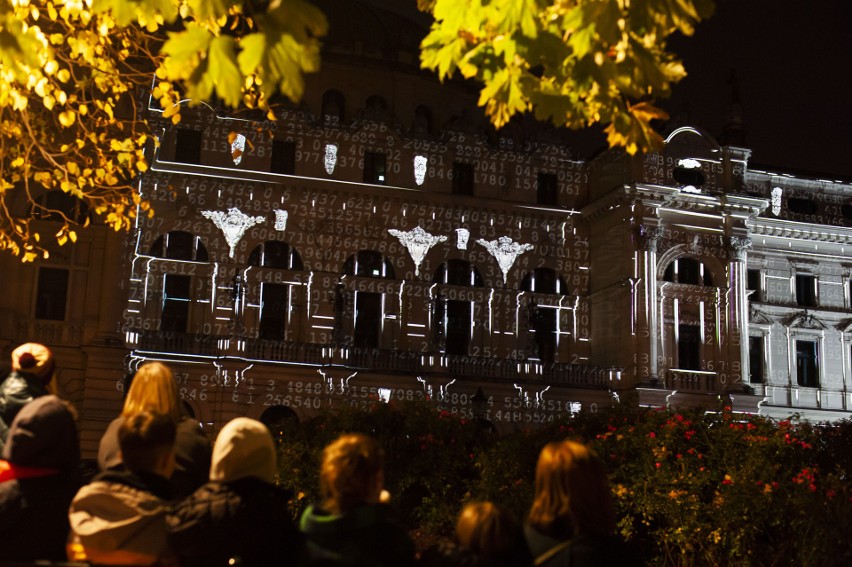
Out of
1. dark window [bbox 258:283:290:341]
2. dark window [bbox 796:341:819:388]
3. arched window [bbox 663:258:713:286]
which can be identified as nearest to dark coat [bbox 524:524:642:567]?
dark window [bbox 258:283:290:341]

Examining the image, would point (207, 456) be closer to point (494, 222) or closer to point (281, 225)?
point (281, 225)

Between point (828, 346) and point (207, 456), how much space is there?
37.9 meters

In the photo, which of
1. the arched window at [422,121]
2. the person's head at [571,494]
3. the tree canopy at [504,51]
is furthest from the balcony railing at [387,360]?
the person's head at [571,494]

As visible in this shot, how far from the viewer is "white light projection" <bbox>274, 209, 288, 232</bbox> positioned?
3519 centimetres

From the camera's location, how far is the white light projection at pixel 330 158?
3616 centimetres

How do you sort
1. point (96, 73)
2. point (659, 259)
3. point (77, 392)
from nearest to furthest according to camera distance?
point (96, 73)
point (77, 392)
point (659, 259)

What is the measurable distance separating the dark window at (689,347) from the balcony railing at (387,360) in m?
2.85

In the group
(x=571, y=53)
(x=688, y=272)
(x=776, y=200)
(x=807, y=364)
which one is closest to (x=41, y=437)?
(x=571, y=53)

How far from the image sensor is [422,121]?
38312 millimetres

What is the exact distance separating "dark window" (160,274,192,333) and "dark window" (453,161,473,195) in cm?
1108

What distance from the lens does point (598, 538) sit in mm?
5094

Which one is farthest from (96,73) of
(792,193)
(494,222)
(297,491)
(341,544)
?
(792,193)

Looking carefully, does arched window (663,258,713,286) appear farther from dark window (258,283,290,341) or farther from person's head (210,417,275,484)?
person's head (210,417,275,484)

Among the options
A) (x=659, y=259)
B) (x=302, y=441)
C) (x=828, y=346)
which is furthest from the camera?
(x=828, y=346)
